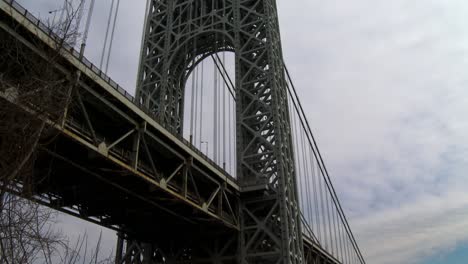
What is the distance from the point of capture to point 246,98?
28266 millimetres

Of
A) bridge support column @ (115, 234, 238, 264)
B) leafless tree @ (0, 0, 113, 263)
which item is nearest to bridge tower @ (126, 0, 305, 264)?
bridge support column @ (115, 234, 238, 264)

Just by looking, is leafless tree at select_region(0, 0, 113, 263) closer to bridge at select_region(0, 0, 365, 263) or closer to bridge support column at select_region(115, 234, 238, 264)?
bridge at select_region(0, 0, 365, 263)

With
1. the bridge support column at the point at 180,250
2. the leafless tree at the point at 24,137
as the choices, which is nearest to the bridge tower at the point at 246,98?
the bridge support column at the point at 180,250

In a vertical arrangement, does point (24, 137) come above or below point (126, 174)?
below

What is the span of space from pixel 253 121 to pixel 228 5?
9673 millimetres

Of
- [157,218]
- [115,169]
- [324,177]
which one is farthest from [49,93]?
[324,177]

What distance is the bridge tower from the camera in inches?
969

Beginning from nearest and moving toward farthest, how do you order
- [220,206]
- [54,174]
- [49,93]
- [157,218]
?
[49,93]
[54,174]
[220,206]
[157,218]

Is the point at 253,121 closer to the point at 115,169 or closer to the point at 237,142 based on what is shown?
the point at 237,142

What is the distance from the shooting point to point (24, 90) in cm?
581

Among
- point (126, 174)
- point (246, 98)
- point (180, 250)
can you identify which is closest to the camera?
Answer: point (126, 174)

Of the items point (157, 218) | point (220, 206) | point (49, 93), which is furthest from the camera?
point (157, 218)

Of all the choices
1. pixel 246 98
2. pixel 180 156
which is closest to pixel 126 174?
pixel 180 156

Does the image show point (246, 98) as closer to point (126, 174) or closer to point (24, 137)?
point (126, 174)
